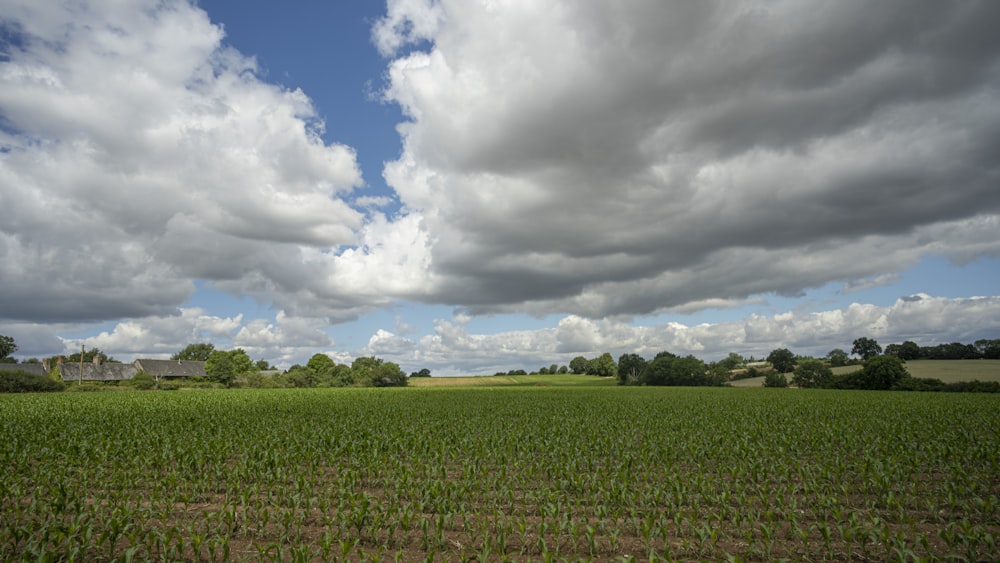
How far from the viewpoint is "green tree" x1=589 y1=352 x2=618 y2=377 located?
170m

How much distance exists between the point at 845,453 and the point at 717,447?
5005 mm

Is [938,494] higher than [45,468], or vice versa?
[45,468]

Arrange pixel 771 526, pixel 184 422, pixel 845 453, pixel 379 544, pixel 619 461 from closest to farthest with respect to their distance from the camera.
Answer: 1. pixel 379 544
2. pixel 771 526
3. pixel 619 461
4. pixel 845 453
5. pixel 184 422

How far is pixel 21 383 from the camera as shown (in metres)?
70.9

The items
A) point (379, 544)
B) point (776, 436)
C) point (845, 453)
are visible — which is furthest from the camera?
point (776, 436)

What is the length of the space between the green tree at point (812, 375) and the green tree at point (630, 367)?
3824 centimetres

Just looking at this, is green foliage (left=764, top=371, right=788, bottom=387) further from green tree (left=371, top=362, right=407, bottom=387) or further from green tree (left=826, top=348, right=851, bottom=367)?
green tree (left=371, top=362, right=407, bottom=387)

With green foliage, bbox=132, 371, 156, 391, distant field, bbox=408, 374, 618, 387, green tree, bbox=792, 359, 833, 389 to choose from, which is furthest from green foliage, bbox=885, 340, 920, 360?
green foliage, bbox=132, 371, 156, 391

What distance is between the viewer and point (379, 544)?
999cm

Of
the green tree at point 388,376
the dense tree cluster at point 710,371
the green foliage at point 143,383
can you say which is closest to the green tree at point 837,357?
the dense tree cluster at point 710,371

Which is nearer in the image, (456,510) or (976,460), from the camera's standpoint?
(456,510)

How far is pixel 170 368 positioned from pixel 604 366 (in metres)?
128

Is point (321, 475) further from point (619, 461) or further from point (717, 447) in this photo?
point (717, 447)

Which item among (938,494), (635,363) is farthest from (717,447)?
(635,363)
